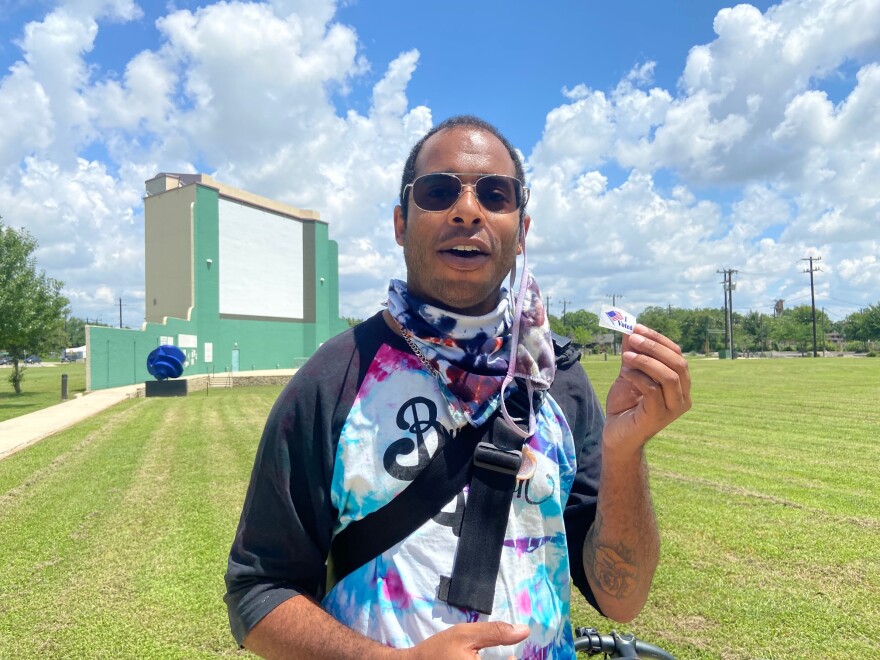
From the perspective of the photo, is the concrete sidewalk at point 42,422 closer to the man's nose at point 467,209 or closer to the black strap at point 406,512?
the black strap at point 406,512

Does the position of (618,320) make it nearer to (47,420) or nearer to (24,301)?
(47,420)

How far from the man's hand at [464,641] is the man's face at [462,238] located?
76cm

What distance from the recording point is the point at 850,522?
6.16 meters

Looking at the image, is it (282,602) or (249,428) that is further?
(249,428)

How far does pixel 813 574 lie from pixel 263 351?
42.9 metres

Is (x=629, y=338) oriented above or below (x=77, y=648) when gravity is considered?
above

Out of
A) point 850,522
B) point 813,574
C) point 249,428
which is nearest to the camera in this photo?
point 813,574

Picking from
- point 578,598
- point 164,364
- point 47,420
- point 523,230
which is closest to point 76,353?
point 164,364

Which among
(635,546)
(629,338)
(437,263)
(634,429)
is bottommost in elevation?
(635,546)

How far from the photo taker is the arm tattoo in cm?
161

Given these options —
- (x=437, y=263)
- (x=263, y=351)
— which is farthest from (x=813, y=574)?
(x=263, y=351)

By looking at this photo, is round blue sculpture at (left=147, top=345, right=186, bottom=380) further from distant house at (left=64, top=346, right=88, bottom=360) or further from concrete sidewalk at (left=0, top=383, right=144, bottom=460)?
distant house at (left=64, top=346, right=88, bottom=360)

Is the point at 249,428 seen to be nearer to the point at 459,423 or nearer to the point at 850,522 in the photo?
the point at 850,522

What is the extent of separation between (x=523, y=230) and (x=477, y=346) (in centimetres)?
47
